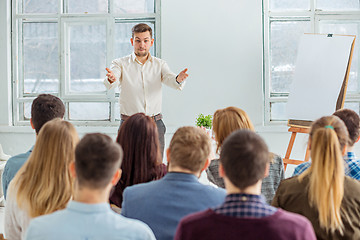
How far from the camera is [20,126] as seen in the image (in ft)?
18.0

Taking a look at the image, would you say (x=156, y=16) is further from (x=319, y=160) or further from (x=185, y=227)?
(x=185, y=227)

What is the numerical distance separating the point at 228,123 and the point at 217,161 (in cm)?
22

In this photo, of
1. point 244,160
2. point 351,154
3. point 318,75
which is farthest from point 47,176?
point 318,75

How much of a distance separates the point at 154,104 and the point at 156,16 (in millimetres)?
1339

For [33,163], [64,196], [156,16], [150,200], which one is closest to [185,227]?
[150,200]

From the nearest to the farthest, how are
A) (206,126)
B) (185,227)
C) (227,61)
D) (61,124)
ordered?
(185,227) < (61,124) < (206,126) < (227,61)

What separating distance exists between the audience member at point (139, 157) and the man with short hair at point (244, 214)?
2.71 feet

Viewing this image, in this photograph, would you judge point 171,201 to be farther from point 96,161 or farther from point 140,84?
point 140,84

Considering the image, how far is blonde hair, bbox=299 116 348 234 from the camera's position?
1.76 m

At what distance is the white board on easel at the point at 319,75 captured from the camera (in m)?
4.57

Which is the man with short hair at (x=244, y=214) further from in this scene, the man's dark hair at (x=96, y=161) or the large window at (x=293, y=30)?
the large window at (x=293, y=30)

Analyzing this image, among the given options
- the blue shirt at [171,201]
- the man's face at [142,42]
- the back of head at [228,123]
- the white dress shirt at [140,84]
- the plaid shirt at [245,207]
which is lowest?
the blue shirt at [171,201]

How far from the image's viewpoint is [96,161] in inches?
55.7

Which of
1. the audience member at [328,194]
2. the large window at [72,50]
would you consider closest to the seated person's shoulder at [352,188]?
the audience member at [328,194]
